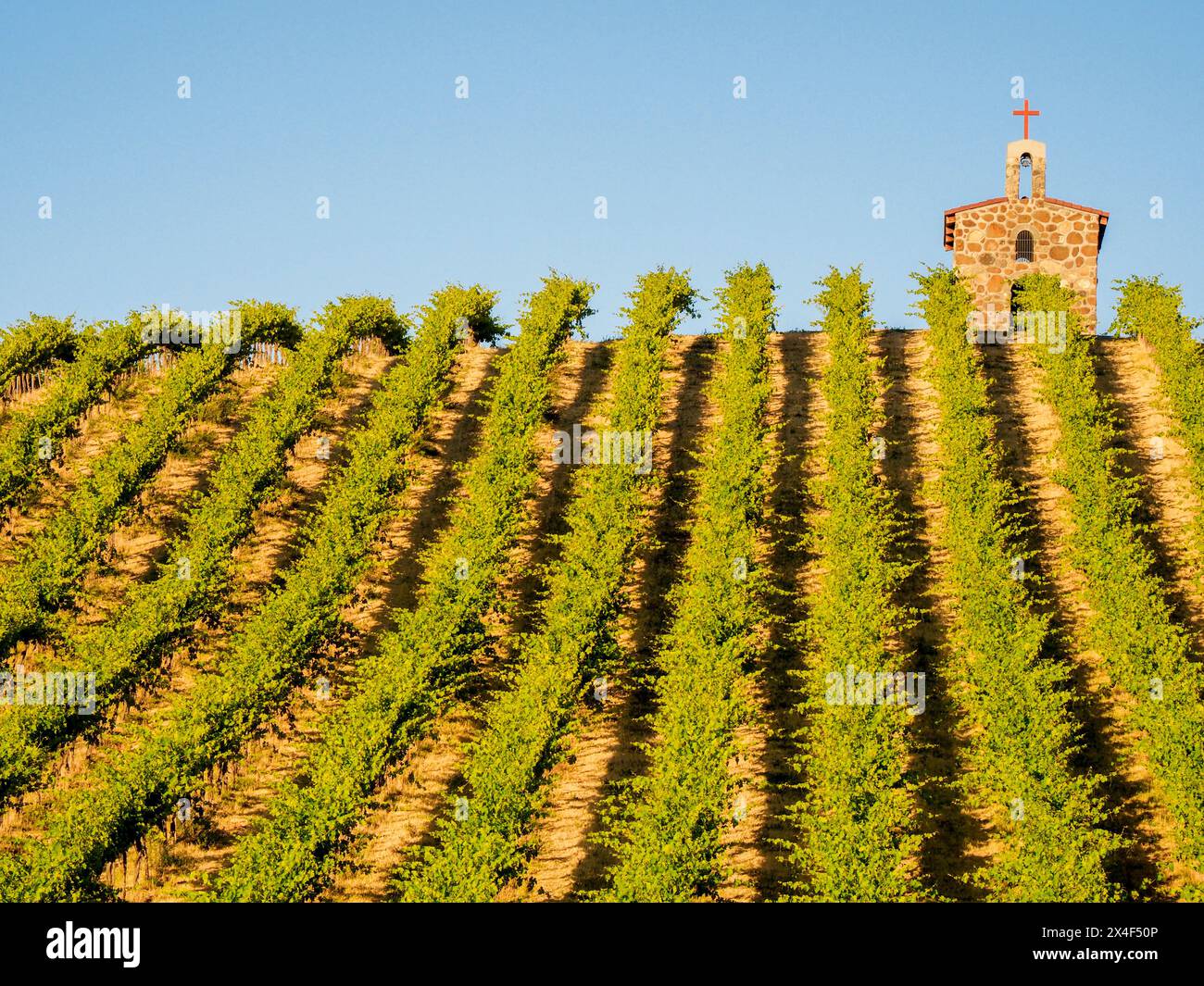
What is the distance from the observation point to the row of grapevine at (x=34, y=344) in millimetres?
32353

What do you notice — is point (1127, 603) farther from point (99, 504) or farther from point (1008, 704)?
point (99, 504)

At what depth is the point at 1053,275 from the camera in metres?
36.8

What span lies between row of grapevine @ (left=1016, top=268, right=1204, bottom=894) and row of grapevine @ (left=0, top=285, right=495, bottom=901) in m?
13.6

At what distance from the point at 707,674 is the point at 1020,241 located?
22494mm

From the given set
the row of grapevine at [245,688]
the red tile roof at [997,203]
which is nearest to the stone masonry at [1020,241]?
the red tile roof at [997,203]

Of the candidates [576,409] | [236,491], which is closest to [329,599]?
[236,491]

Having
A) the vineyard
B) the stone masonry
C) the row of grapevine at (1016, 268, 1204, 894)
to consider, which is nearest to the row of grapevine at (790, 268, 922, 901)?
the vineyard

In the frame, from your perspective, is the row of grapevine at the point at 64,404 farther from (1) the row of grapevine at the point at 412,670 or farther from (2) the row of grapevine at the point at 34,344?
(1) the row of grapevine at the point at 412,670

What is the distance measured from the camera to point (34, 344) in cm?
3309

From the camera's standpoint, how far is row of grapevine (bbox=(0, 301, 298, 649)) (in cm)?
2352

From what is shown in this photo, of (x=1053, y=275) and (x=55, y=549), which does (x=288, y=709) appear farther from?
(x=1053, y=275)

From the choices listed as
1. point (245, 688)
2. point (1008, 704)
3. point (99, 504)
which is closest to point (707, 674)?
point (1008, 704)
